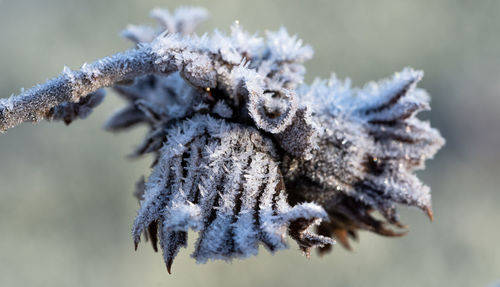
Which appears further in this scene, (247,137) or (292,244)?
(292,244)

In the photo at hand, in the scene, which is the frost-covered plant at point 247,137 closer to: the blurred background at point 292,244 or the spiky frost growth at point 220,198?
the spiky frost growth at point 220,198

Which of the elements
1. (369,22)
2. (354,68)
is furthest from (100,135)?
(369,22)

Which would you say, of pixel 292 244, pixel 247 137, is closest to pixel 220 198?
pixel 247 137

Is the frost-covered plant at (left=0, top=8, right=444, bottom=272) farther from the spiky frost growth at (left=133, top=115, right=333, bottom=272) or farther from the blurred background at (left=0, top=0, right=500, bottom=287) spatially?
the blurred background at (left=0, top=0, right=500, bottom=287)

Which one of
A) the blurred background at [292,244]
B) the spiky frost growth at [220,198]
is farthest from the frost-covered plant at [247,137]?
the blurred background at [292,244]

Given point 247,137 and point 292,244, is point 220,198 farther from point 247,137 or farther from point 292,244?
point 292,244

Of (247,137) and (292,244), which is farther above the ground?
(292,244)
